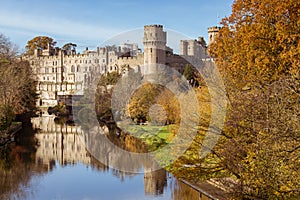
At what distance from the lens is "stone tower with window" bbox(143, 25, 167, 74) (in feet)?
122

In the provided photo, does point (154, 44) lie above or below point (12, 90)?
above

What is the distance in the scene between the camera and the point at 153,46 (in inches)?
1490

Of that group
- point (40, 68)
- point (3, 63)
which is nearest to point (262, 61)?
point (3, 63)

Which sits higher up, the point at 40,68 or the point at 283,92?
the point at 40,68

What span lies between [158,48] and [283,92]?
32.5m

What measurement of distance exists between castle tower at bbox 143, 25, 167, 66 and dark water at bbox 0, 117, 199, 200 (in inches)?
852

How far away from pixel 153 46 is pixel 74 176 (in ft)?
90.2

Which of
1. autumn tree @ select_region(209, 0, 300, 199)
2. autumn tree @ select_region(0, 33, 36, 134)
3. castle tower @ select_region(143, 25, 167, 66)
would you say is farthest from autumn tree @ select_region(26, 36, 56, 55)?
autumn tree @ select_region(209, 0, 300, 199)

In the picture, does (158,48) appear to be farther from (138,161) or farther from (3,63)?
(138,161)

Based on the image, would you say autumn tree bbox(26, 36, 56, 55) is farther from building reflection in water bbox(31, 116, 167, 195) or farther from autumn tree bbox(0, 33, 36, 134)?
building reflection in water bbox(31, 116, 167, 195)

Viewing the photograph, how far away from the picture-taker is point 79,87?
41.3 meters

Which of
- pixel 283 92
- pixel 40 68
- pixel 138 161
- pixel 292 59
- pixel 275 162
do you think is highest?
pixel 40 68

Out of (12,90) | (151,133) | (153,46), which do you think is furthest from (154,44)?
(151,133)

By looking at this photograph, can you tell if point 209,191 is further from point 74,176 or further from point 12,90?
point 12,90
